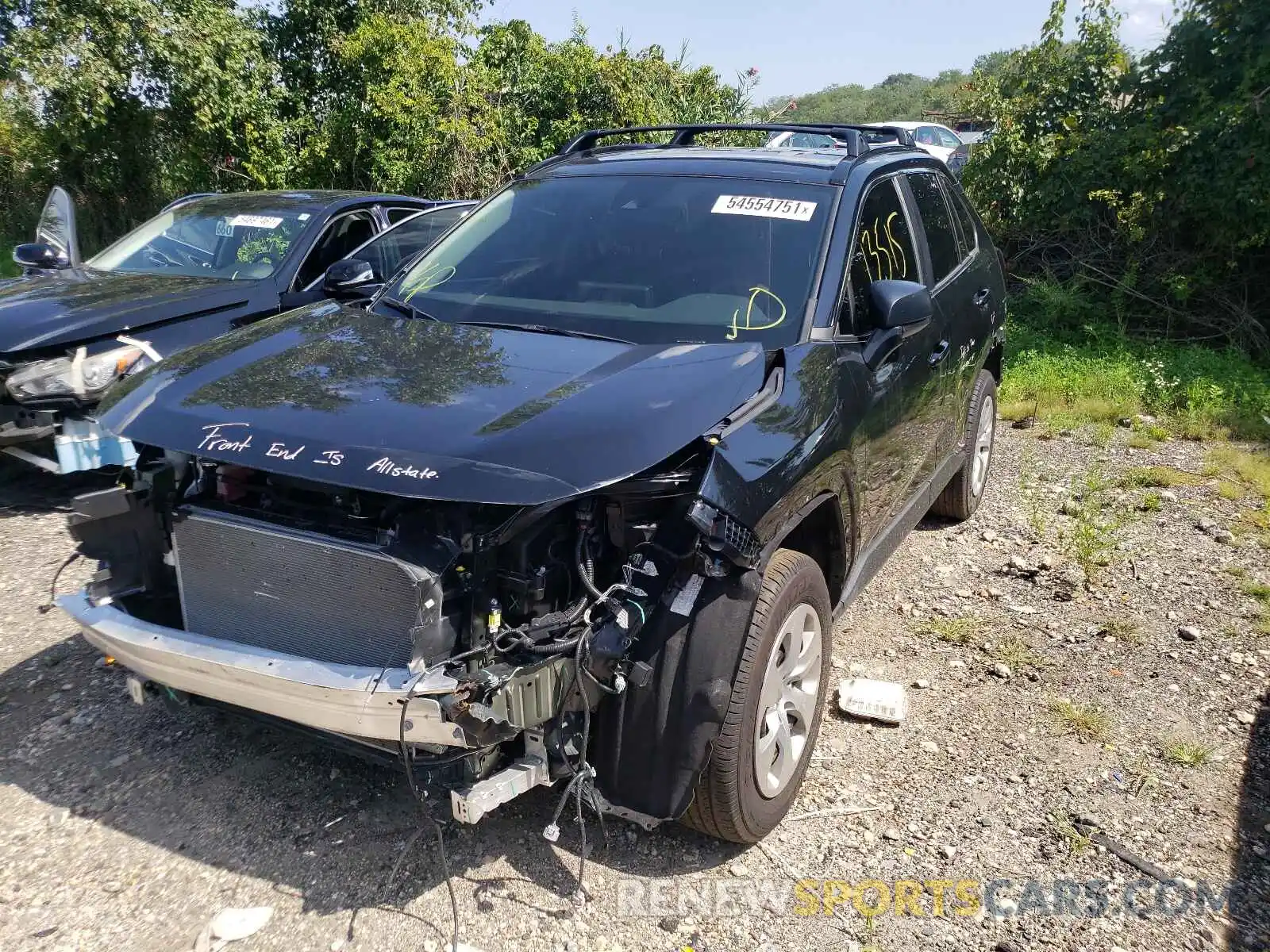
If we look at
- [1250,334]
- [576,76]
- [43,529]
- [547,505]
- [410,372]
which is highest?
[576,76]

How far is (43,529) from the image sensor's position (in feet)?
17.1

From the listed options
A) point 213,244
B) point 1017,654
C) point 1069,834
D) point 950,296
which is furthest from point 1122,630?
point 213,244

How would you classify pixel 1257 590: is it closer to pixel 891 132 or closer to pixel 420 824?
pixel 891 132

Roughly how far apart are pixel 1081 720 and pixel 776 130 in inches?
105

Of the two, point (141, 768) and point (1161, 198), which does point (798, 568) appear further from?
point (1161, 198)

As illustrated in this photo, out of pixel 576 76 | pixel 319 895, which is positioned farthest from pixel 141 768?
pixel 576 76

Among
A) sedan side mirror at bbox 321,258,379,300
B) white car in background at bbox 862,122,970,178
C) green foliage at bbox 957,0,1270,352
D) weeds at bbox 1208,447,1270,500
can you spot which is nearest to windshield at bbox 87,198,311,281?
sedan side mirror at bbox 321,258,379,300

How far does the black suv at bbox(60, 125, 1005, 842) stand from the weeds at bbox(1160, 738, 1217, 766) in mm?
1270

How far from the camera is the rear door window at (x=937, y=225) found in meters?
4.40

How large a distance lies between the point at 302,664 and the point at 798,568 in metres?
1.41

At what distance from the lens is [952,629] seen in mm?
4348

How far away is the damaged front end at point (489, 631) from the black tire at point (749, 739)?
109 mm

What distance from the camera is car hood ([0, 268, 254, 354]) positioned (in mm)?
4938

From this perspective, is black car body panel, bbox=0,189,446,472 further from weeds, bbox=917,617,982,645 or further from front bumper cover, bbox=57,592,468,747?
weeds, bbox=917,617,982,645
